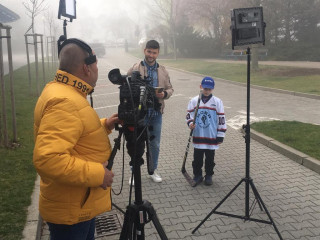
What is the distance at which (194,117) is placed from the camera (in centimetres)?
473

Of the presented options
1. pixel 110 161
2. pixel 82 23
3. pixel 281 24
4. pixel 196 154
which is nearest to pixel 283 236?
pixel 196 154

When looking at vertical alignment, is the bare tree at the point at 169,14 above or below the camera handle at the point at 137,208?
above

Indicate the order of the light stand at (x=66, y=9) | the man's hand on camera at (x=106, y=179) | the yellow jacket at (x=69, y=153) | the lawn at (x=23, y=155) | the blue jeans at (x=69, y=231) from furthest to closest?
the light stand at (x=66, y=9) < the lawn at (x=23, y=155) < the blue jeans at (x=69, y=231) < the man's hand on camera at (x=106, y=179) < the yellow jacket at (x=69, y=153)

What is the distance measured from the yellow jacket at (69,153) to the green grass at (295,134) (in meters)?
4.69

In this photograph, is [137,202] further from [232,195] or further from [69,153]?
[232,195]

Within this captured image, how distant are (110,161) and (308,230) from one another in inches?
105

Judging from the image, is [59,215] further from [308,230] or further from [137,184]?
[308,230]

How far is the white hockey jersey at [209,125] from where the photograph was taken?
15.5 feet

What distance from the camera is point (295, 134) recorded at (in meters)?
7.08

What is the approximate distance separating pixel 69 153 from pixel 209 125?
3.07 meters

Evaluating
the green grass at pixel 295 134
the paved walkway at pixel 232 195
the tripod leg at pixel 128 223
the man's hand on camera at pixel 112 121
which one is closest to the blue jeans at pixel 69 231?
the tripod leg at pixel 128 223

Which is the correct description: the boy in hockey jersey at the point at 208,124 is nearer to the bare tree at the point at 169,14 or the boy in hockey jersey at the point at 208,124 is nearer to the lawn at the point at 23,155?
the lawn at the point at 23,155

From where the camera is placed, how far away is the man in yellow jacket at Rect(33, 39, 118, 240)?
1849 millimetres

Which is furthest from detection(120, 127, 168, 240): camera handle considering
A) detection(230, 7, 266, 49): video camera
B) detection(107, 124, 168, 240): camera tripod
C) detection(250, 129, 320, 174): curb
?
detection(250, 129, 320, 174): curb
